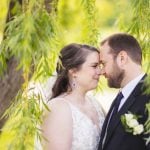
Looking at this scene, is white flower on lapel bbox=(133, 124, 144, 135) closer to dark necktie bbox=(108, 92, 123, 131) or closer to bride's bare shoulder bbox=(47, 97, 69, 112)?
dark necktie bbox=(108, 92, 123, 131)

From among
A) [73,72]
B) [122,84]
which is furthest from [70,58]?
[122,84]

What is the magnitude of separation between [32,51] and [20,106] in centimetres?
36

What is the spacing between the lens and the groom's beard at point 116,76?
3828 mm

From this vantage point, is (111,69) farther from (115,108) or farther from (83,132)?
(83,132)

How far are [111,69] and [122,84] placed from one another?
0.39ft

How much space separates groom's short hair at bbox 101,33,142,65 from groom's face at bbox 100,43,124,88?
40 millimetres

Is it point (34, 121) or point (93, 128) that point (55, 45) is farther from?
point (93, 128)

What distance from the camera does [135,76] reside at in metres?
3.80

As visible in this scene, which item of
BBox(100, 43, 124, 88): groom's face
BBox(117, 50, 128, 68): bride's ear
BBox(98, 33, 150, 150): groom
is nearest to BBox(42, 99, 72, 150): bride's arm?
BBox(98, 33, 150, 150): groom

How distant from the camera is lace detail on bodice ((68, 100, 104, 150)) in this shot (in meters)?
3.94

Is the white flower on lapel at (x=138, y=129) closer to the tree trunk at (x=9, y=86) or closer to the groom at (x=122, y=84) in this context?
the groom at (x=122, y=84)

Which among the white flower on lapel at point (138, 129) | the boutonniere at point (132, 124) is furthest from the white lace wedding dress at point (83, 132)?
the white flower on lapel at point (138, 129)

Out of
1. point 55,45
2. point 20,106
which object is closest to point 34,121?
point 20,106

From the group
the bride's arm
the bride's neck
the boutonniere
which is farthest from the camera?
the bride's neck
